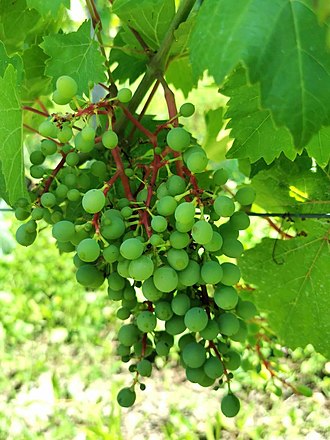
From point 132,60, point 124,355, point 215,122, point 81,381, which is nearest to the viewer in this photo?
point 124,355

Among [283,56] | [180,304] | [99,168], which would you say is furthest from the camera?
[99,168]

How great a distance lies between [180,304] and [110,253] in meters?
0.12

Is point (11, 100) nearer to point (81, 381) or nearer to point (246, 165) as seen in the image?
point (246, 165)

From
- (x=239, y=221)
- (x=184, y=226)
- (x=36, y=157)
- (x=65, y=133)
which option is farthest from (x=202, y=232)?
(x=36, y=157)

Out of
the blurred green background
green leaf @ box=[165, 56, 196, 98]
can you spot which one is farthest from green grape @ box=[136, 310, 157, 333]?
the blurred green background

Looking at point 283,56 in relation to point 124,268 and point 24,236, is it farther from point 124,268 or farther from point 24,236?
point 24,236

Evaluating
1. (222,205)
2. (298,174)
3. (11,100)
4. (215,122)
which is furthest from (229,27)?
(215,122)

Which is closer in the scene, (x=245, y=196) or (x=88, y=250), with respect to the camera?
(x=88, y=250)

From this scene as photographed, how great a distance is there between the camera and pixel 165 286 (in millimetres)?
737

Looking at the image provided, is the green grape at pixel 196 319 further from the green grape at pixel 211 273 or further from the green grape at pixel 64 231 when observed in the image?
the green grape at pixel 64 231

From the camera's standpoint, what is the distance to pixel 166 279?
73cm

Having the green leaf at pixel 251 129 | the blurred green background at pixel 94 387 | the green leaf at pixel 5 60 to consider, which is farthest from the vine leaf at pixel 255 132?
the blurred green background at pixel 94 387

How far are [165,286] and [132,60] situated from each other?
56 cm

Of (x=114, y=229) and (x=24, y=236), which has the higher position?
(x=114, y=229)
